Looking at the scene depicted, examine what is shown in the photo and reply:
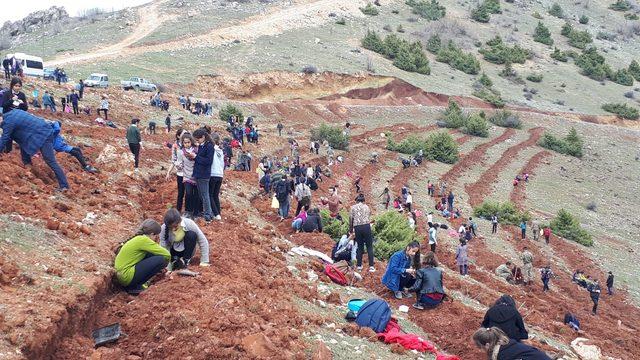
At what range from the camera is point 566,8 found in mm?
104938

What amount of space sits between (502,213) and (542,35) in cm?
6508

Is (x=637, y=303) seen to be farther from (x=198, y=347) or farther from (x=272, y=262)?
(x=198, y=347)

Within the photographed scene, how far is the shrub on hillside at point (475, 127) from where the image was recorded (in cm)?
5222

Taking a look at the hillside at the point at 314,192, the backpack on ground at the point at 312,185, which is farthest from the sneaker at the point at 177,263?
the backpack on ground at the point at 312,185

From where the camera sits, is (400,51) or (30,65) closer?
(30,65)

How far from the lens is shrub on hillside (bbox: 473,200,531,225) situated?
3014cm

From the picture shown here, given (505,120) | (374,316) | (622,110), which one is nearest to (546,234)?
(374,316)

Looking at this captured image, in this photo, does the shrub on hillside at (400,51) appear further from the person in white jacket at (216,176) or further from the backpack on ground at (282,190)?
the person in white jacket at (216,176)

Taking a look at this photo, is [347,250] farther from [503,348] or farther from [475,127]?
[475,127]

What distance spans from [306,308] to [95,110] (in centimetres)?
2259

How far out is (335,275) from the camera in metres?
11.6

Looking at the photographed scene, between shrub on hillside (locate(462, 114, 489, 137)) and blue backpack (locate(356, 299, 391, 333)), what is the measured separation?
45.1 m

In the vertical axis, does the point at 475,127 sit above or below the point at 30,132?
below

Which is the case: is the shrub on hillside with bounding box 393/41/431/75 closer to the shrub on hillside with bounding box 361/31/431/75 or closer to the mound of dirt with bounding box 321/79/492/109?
the shrub on hillside with bounding box 361/31/431/75
